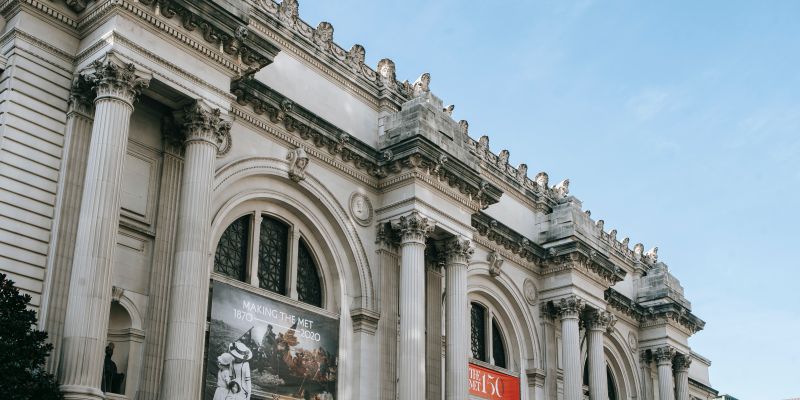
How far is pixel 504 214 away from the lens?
121ft

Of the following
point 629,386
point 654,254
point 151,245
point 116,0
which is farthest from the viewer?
point 654,254

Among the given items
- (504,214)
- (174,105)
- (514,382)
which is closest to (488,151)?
(504,214)

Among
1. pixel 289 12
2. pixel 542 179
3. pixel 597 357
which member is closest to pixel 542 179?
pixel 542 179

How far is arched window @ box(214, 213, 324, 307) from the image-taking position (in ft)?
82.0

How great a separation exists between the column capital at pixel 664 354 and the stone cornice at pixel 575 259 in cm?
811

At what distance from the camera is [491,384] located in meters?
33.5

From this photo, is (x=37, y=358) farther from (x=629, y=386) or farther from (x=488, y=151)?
(x=629, y=386)

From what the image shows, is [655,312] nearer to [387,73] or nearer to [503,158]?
[503,158]

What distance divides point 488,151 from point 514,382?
9082 mm

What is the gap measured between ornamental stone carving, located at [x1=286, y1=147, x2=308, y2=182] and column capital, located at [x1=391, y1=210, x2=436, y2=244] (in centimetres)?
355

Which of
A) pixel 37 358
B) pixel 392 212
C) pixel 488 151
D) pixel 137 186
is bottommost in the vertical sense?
pixel 37 358

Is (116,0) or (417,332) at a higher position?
(116,0)

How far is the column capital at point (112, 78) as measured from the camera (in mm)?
19891

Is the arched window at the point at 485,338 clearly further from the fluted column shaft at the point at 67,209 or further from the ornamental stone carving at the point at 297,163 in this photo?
the fluted column shaft at the point at 67,209
